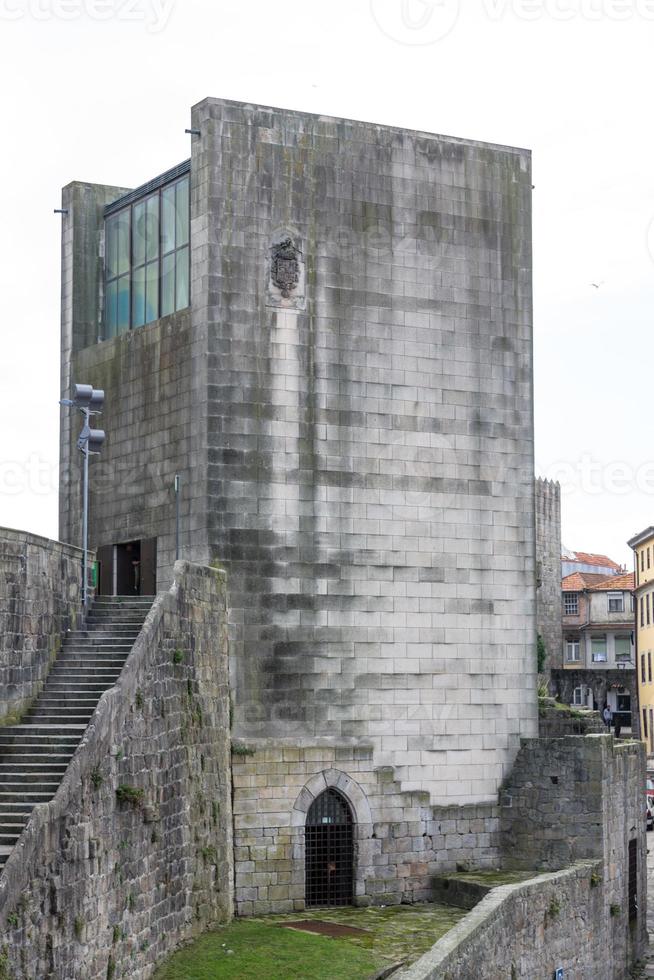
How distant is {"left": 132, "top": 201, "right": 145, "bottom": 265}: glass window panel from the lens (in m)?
32.3

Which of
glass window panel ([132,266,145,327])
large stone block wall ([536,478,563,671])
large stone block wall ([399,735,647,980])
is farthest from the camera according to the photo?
large stone block wall ([536,478,563,671])

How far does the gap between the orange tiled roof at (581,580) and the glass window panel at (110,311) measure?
67245 mm

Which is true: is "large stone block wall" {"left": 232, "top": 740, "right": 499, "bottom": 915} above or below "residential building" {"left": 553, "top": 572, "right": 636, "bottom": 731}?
below

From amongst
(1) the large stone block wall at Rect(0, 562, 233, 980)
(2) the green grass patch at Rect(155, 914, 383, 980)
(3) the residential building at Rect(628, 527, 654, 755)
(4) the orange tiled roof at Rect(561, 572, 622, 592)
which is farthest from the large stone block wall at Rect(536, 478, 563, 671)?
(2) the green grass patch at Rect(155, 914, 383, 980)

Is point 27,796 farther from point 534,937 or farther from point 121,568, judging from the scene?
point 121,568

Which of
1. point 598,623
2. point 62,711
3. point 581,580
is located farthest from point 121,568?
point 581,580

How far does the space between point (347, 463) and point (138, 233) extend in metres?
7.23

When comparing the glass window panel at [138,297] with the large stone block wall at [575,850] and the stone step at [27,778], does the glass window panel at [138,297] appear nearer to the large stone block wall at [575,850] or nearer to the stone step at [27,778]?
the large stone block wall at [575,850]

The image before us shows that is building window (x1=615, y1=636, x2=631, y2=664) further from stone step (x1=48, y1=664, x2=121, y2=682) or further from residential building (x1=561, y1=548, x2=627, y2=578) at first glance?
stone step (x1=48, y1=664, x2=121, y2=682)

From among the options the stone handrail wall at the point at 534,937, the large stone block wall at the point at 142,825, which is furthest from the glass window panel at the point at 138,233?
the stone handrail wall at the point at 534,937

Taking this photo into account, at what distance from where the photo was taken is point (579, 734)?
3228cm

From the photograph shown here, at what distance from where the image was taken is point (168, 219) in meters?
31.3

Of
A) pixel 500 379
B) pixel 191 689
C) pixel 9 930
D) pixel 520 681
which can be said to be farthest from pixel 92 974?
pixel 500 379

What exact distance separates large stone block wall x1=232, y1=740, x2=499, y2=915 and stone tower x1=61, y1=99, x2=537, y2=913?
0.04 m
